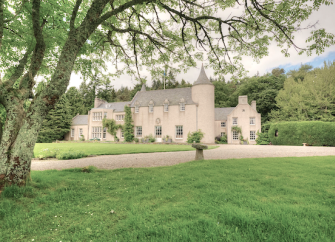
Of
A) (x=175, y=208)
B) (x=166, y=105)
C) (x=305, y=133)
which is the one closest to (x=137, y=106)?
(x=166, y=105)

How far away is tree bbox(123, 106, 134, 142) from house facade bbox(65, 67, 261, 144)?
0.94 meters

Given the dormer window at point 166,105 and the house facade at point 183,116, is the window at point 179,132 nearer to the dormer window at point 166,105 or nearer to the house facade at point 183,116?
the house facade at point 183,116

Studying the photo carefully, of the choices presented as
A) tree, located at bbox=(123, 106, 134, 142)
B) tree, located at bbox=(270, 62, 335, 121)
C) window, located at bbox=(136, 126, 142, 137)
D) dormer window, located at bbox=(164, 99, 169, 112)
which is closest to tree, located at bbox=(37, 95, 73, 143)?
tree, located at bbox=(123, 106, 134, 142)

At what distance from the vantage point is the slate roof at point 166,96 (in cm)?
3019

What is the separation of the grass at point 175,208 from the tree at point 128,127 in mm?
25322

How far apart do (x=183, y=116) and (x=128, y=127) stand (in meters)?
9.45

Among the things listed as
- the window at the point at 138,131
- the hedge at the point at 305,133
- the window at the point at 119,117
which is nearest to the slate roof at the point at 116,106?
the window at the point at 119,117

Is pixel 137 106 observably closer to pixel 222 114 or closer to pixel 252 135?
pixel 222 114

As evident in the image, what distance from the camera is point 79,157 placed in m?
11.5

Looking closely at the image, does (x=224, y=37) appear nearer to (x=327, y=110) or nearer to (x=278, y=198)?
(x=278, y=198)

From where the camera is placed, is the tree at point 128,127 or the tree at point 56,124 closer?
the tree at point 128,127

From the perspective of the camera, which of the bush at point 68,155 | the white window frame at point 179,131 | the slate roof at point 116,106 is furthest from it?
the slate roof at point 116,106

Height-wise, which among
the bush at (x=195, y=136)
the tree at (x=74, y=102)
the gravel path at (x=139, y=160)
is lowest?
the gravel path at (x=139, y=160)

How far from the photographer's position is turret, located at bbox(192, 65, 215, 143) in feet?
91.3
